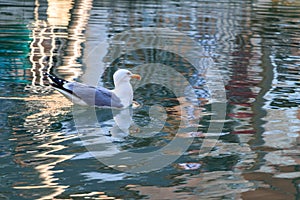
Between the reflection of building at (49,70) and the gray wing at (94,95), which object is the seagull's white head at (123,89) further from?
the reflection of building at (49,70)

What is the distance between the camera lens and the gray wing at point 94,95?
290 inches

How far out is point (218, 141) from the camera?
6.46 metres

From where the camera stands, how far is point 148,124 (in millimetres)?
6988

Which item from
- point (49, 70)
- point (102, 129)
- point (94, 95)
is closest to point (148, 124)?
point (102, 129)

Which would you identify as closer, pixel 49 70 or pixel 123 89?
pixel 123 89

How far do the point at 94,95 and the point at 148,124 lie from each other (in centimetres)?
74

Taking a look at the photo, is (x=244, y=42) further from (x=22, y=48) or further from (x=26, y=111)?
(x=26, y=111)

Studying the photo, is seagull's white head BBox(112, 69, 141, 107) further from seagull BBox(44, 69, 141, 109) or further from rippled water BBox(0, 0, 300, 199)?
rippled water BBox(0, 0, 300, 199)

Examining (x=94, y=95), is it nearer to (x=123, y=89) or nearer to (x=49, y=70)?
(x=123, y=89)

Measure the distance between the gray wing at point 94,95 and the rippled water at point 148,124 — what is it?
12 cm

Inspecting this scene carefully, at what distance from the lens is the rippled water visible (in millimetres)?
5121

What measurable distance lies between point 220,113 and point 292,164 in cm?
190

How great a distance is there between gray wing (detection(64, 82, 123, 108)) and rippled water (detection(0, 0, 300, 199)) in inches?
4.5

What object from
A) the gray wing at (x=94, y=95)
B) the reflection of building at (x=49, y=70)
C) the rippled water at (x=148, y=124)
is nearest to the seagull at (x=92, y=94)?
the gray wing at (x=94, y=95)
